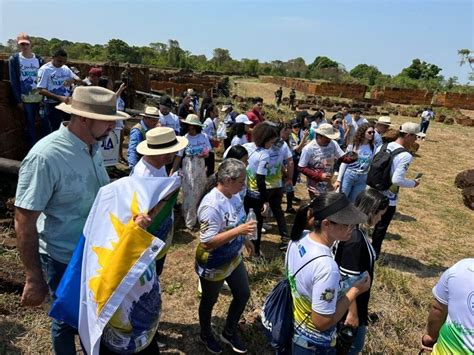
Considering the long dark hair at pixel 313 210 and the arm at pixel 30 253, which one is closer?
the arm at pixel 30 253

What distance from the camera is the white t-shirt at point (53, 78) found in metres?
5.51

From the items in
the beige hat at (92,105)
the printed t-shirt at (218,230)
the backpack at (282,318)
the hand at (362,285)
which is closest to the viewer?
the beige hat at (92,105)

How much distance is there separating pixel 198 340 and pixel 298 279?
177 centimetres

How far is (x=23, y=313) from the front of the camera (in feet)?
11.1

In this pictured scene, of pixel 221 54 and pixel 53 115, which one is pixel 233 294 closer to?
pixel 53 115

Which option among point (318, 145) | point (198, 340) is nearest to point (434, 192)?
point (318, 145)

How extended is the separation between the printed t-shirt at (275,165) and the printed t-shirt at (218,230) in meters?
1.88

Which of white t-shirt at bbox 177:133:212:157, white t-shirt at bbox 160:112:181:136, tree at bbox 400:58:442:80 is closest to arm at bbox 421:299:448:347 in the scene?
white t-shirt at bbox 177:133:212:157

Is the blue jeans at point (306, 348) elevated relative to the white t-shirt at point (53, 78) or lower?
lower

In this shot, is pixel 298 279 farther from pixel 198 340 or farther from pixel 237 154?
pixel 237 154

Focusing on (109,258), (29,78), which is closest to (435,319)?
(109,258)

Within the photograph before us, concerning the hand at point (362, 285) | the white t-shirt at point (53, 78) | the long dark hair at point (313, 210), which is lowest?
the hand at point (362, 285)

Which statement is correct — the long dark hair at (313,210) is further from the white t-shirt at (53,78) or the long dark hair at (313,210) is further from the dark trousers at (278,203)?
the white t-shirt at (53,78)

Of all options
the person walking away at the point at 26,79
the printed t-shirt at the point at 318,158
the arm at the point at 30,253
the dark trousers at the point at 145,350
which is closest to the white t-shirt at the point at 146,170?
the arm at the point at 30,253
